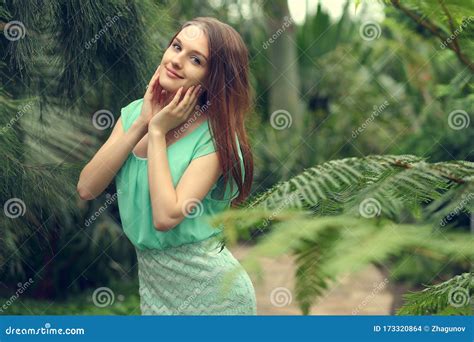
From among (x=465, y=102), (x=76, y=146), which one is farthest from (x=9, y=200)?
(x=465, y=102)

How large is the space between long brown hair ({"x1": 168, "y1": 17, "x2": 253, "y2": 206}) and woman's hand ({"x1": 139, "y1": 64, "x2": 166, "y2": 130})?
83mm

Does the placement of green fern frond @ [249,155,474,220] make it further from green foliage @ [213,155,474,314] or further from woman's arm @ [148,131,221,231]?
woman's arm @ [148,131,221,231]

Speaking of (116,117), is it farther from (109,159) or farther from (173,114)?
(173,114)

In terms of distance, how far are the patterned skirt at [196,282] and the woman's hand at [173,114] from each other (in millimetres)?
247

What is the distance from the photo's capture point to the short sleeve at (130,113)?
1.63 metres

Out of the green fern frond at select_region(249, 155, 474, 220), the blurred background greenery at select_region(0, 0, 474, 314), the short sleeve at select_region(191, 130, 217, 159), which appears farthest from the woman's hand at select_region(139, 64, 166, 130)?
the green fern frond at select_region(249, 155, 474, 220)

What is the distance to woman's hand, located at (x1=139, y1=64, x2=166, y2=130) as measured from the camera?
1.58m

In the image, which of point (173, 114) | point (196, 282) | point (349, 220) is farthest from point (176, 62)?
point (349, 220)

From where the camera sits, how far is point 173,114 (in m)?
1.51

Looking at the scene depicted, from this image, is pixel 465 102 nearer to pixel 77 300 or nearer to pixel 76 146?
pixel 76 146

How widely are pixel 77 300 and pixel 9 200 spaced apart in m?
1.07

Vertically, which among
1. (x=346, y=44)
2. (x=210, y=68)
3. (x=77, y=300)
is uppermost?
(x=346, y=44)

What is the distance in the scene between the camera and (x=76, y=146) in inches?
74.1

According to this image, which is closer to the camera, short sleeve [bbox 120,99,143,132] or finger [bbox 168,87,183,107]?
finger [bbox 168,87,183,107]
